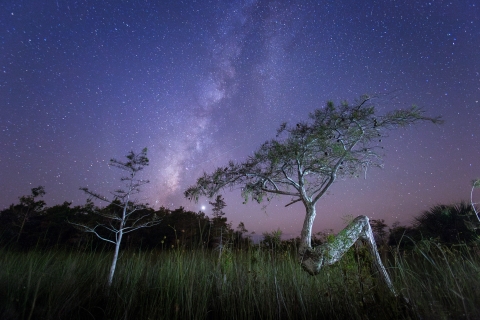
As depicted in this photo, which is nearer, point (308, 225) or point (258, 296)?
point (258, 296)

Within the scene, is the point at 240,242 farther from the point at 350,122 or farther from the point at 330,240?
the point at 350,122

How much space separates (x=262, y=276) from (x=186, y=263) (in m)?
1.61

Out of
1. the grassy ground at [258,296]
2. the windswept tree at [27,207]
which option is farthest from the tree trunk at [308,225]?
the windswept tree at [27,207]

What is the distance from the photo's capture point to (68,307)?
11.7ft

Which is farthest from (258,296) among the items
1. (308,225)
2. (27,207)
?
(27,207)

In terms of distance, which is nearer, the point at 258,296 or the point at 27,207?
the point at 258,296

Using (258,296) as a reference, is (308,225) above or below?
above

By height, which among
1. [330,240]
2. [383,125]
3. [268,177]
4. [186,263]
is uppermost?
[383,125]

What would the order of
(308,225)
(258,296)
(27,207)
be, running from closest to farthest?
(258,296), (308,225), (27,207)

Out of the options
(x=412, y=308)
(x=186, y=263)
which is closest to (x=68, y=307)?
(x=186, y=263)

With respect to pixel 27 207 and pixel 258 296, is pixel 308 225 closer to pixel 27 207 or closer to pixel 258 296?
pixel 258 296

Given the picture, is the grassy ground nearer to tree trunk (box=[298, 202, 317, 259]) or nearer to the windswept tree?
tree trunk (box=[298, 202, 317, 259])

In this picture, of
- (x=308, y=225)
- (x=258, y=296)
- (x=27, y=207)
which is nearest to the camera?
(x=258, y=296)

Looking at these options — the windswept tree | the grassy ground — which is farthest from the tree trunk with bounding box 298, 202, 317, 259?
the windswept tree
